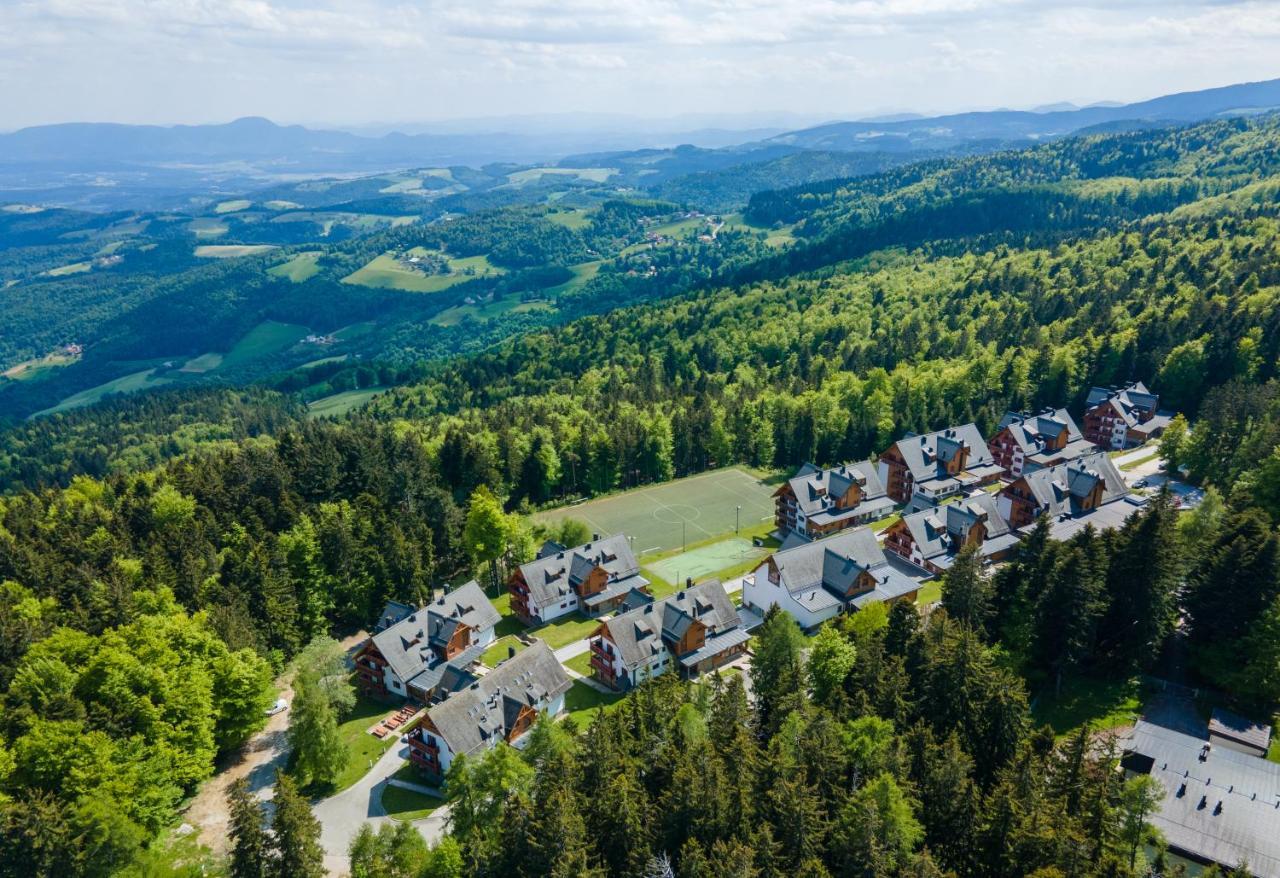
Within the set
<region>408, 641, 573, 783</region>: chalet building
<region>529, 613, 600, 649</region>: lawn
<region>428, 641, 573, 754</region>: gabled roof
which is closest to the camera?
<region>408, 641, 573, 783</region>: chalet building

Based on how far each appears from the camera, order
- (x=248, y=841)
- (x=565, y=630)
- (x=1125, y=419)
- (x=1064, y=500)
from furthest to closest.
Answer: (x=1125, y=419)
(x=1064, y=500)
(x=565, y=630)
(x=248, y=841)

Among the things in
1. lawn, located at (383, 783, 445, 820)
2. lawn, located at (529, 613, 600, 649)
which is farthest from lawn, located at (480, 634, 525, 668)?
lawn, located at (383, 783, 445, 820)

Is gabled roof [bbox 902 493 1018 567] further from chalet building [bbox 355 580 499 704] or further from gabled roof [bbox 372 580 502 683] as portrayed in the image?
chalet building [bbox 355 580 499 704]

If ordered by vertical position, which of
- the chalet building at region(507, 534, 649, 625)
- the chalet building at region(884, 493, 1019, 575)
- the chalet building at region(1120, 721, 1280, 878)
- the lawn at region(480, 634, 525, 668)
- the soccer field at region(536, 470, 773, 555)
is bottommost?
the soccer field at region(536, 470, 773, 555)

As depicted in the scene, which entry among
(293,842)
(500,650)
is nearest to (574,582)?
(500,650)

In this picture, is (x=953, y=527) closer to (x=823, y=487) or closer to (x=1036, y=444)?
(x=823, y=487)

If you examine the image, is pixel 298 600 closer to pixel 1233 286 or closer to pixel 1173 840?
pixel 1173 840

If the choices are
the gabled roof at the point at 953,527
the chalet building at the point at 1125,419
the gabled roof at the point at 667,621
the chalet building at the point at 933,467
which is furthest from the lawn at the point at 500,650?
the chalet building at the point at 1125,419
